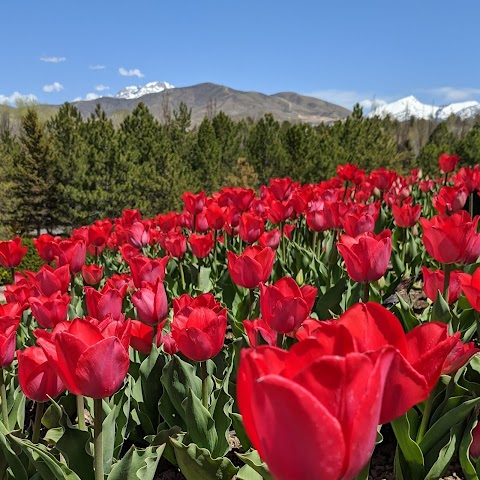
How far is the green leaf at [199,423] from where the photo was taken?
1536 millimetres

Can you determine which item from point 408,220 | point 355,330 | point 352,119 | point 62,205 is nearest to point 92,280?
point 408,220

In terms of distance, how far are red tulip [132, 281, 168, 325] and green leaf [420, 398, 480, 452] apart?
99 cm

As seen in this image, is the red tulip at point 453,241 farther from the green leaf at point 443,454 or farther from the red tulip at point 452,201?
the red tulip at point 452,201

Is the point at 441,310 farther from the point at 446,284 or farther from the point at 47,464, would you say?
the point at 47,464

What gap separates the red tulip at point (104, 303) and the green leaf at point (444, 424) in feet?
3.63

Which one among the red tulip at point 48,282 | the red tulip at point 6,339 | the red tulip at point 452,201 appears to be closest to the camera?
the red tulip at point 6,339

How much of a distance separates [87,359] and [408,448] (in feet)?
2.90

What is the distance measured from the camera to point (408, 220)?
328 centimetres

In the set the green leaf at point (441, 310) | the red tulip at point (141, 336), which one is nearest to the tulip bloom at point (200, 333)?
the red tulip at point (141, 336)

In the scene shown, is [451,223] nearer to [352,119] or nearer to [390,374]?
[390,374]

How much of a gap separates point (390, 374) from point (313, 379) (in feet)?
0.62

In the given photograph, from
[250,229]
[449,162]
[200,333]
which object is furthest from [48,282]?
[449,162]

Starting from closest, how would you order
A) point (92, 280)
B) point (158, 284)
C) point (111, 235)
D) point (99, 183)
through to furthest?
point (158, 284) < point (92, 280) < point (111, 235) < point (99, 183)

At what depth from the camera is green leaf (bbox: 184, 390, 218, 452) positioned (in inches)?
60.5
